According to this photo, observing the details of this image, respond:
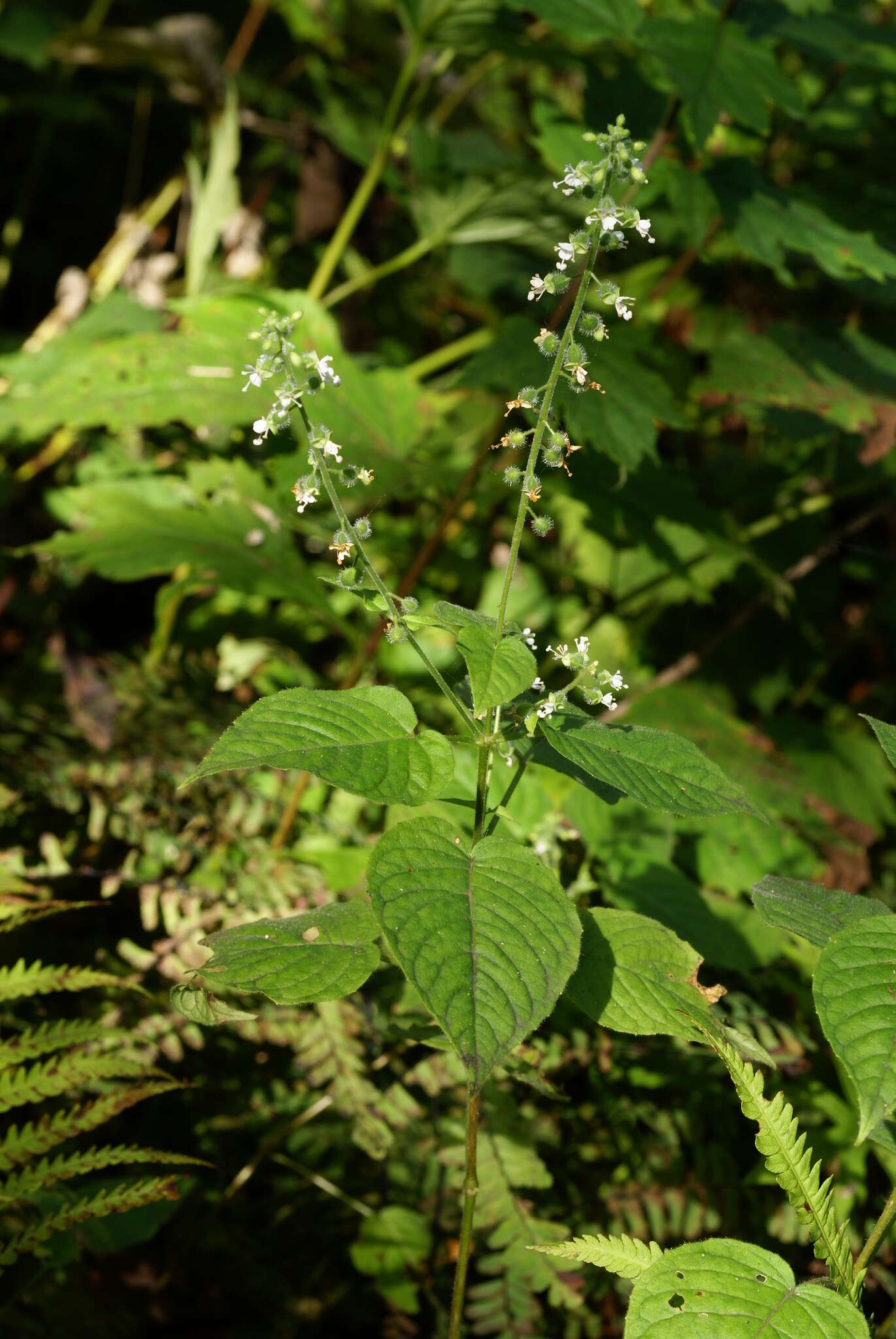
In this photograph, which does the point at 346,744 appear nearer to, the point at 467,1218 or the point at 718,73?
the point at 467,1218

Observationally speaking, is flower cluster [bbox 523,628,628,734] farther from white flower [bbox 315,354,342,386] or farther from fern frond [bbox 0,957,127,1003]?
fern frond [bbox 0,957,127,1003]

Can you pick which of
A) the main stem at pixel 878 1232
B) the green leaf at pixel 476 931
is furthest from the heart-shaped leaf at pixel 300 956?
the main stem at pixel 878 1232

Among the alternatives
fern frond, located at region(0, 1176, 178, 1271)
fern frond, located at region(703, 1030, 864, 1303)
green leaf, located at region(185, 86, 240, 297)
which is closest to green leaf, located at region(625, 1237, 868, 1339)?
fern frond, located at region(703, 1030, 864, 1303)

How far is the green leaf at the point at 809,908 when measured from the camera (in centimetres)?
121

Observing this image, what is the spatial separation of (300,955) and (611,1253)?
51 cm

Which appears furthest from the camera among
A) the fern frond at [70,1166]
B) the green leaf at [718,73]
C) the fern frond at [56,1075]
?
the green leaf at [718,73]

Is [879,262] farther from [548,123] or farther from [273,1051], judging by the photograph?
[273,1051]

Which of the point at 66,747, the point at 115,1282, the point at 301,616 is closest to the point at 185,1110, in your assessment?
the point at 115,1282

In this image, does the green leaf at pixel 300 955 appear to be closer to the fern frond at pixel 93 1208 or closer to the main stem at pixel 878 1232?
the fern frond at pixel 93 1208

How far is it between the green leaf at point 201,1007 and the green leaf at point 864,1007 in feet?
2.15

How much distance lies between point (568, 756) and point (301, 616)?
88.6 inches

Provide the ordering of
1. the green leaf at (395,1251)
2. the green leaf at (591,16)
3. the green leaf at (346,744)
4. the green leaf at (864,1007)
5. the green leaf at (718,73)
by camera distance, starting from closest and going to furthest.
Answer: the green leaf at (864,1007) → the green leaf at (346,744) → the green leaf at (395,1251) → the green leaf at (718,73) → the green leaf at (591,16)

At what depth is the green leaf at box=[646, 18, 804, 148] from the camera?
2.22 m

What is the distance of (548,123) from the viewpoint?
279cm
